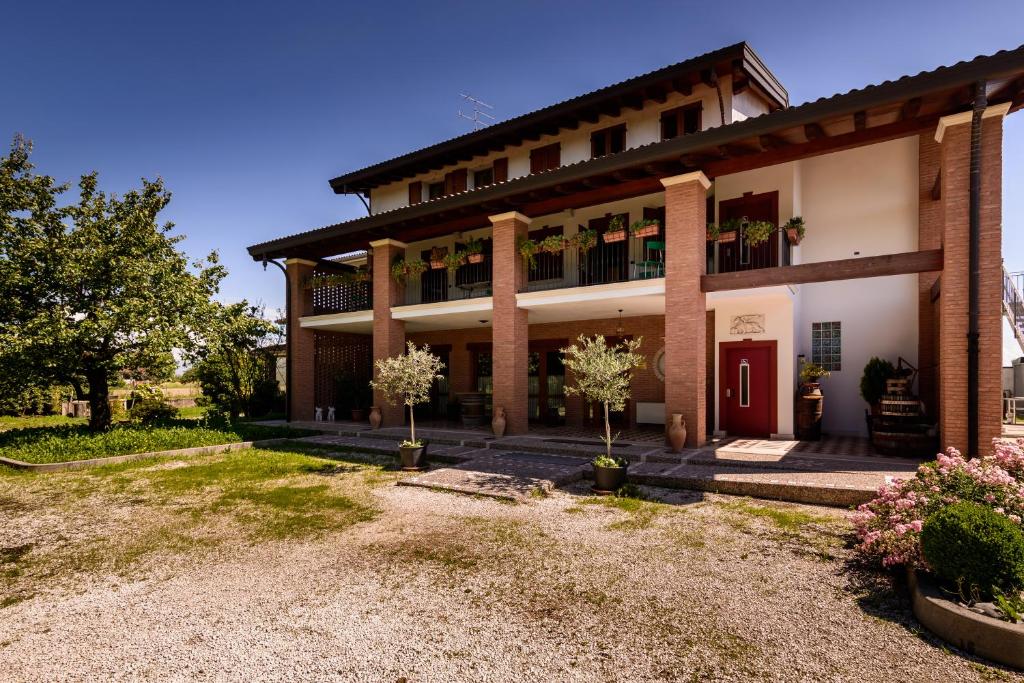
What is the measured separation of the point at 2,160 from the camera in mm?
12547

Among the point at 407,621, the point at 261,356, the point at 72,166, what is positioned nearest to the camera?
the point at 407,621

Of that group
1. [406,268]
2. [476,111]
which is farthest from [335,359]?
[476,111]

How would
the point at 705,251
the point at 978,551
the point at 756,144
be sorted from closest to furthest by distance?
the point at 978,551, the point at 756,144, the point at 705,251

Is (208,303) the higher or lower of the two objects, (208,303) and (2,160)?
the lower

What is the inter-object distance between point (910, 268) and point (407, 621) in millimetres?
9615

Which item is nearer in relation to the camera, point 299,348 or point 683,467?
point 683,467

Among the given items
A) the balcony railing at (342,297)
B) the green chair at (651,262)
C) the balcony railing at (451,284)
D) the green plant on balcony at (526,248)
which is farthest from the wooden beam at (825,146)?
the balcony railing at (342,297)

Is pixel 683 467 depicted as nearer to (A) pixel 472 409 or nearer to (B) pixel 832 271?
(B) pixel 832 271

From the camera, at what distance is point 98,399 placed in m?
13.8

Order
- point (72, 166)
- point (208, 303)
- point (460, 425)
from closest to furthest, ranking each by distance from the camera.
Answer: point (72, 166), point (208, 303), point (460, 425)

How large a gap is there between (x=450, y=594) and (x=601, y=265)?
1111 cm

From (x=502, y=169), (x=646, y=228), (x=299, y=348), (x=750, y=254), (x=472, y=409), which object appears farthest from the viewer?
(x=299, y=348)

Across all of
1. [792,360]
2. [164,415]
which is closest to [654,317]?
[792,360]

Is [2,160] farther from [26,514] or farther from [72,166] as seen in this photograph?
[26,514]
